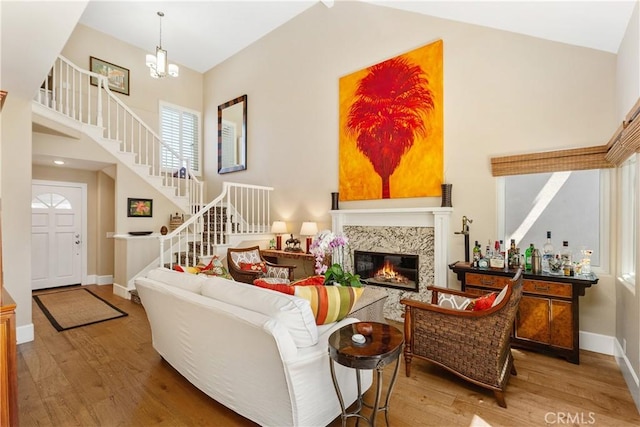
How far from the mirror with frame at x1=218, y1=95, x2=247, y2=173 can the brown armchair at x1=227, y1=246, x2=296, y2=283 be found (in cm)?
267

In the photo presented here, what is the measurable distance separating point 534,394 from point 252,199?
16.4ft

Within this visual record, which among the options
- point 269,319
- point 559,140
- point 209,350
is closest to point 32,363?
point 209,350

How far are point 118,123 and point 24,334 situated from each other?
4.08 meters

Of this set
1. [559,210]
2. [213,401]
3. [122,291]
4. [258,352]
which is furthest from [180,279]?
[559,210]

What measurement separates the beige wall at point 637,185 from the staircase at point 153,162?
487 centimetres

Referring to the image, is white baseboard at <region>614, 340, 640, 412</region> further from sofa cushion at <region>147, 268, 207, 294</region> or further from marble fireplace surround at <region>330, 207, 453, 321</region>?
sofa cushion at <region>147, 268, 207, 294</region>

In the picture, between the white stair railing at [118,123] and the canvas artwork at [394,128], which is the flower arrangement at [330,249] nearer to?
the canvas artwork at [394,128]

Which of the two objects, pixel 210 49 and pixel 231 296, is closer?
pixel 231 296

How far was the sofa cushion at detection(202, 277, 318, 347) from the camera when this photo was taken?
5.54 feet

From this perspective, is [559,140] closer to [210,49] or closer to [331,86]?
[331,86]

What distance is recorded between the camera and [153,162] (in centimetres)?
592

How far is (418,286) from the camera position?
13.2 ft

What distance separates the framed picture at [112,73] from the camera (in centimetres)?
596

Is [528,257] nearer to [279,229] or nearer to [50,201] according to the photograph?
[279,229]
